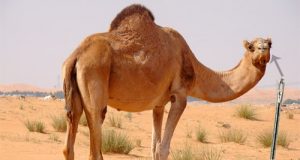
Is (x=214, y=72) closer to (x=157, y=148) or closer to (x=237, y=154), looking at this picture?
(x=157, y=148)

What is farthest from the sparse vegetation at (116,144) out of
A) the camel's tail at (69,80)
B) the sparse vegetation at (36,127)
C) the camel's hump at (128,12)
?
the camel's tail at (69,80)

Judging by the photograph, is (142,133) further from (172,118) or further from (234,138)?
(172,118)

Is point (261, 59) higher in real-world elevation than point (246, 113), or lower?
higher

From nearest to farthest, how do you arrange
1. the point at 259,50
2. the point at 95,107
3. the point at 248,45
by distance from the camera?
the point at 95,107 < the point at 259,50 < the point at 248,45

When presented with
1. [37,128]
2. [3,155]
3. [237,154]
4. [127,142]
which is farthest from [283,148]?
[3,155]

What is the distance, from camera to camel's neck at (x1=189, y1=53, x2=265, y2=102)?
29.4ft

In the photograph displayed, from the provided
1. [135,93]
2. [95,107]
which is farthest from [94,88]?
[135,93]

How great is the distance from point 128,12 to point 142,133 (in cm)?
1275

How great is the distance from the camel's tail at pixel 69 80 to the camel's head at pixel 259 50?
289cm

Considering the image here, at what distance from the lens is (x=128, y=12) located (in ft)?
27.3

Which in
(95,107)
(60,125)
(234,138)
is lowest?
(234,138)

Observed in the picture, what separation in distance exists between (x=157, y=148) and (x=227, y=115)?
20.1 m

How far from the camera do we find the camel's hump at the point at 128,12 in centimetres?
819

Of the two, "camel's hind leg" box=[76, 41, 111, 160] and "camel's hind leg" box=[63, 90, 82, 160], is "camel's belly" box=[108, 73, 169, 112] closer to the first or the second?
"camel's hind leg" box=[76, 41, 111, 160]
